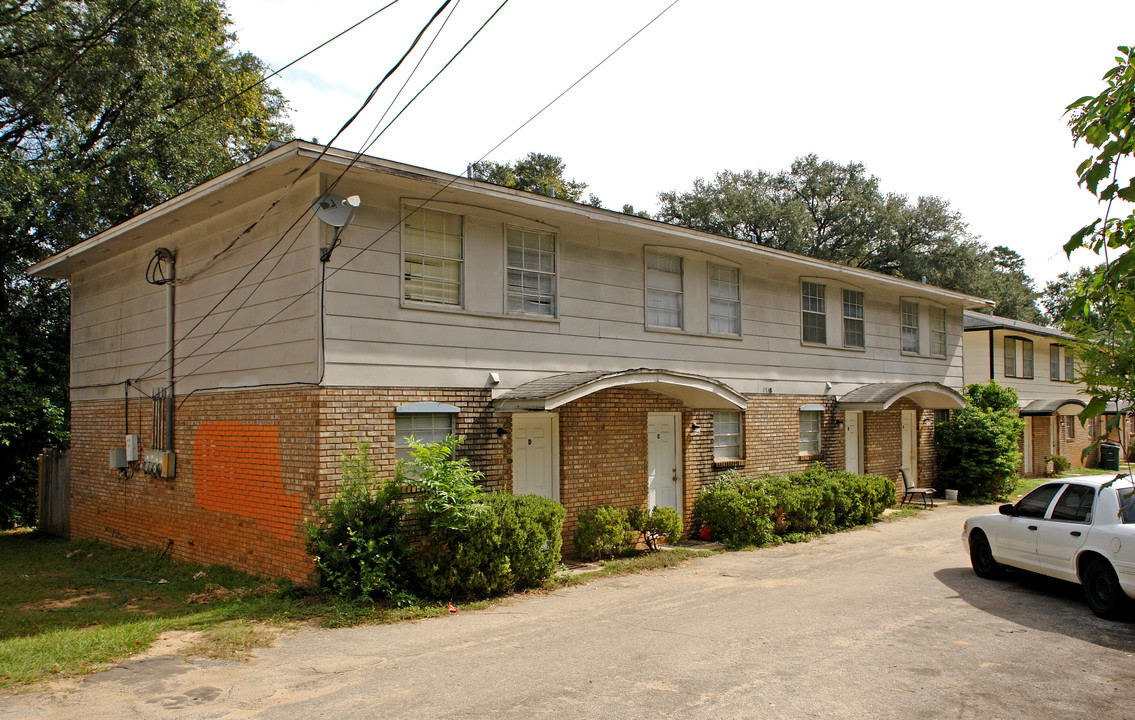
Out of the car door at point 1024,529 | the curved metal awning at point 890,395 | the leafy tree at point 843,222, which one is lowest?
the car door at point 1024,529

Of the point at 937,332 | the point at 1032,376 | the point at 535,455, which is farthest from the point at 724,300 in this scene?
the point at 1032,376

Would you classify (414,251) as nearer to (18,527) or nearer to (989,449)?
(18,527)

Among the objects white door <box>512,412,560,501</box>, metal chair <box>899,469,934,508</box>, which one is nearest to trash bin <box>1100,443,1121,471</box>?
metal chair <box>899,469,934,508</box>

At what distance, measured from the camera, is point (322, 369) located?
10164 millimetres

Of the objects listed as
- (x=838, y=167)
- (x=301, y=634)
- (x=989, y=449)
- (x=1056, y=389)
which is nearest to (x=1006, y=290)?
(x=838, y=167)

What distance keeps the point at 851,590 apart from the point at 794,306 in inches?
346

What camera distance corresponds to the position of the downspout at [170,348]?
13.1m

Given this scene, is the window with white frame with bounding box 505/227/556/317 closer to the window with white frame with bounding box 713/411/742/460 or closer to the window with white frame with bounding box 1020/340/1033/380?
the window with white frame with bounding box 713/411/742/460

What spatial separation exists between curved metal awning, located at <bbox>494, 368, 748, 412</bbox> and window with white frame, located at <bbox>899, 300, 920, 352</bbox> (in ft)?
31.2

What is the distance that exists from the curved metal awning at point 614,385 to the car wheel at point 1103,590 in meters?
6.03

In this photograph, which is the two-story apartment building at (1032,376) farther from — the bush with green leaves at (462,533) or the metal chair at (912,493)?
the bush with green leaves at (462,533)

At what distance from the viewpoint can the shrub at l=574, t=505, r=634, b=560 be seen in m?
12.4

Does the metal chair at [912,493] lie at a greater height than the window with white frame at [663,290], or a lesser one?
lesser

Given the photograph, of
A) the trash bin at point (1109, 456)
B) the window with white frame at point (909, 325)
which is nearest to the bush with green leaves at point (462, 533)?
the window with white frame at point (909, 325)
